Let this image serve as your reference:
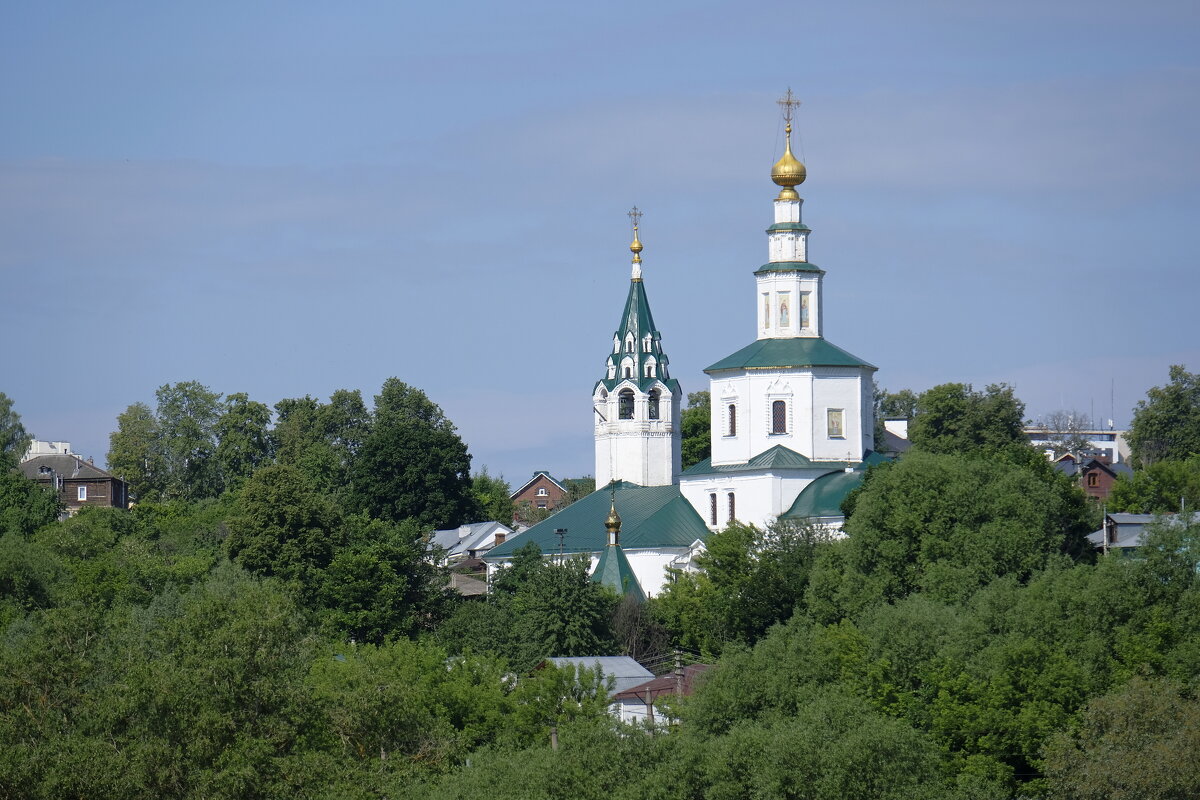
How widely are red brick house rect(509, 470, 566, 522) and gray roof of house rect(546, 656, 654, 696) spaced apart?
57.9 meters

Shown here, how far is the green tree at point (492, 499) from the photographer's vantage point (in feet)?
340

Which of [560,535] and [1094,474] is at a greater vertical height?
[1094,474]

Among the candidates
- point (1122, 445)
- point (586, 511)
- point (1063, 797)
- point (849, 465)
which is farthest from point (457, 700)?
point (1122, 445)

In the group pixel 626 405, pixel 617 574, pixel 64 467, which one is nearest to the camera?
pixel 617 574

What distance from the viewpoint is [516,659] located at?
52781 millimetres

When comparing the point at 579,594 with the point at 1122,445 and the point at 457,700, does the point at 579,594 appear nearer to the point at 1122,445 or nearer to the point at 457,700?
the point at 457,700

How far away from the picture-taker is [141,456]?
9988cm

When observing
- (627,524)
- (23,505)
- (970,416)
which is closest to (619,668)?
(627,524)

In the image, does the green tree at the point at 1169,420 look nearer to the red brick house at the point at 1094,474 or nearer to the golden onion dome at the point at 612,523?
the red brick house at the point at 1094,474

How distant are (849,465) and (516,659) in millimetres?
14250

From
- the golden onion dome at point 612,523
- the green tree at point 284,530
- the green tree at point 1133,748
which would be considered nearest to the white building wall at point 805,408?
the golden onion dome at point 612,523

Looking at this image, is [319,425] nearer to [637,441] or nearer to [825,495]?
[637,441]

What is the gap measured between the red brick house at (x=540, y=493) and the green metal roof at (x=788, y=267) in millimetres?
45336

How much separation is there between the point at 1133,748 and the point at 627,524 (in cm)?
3311
